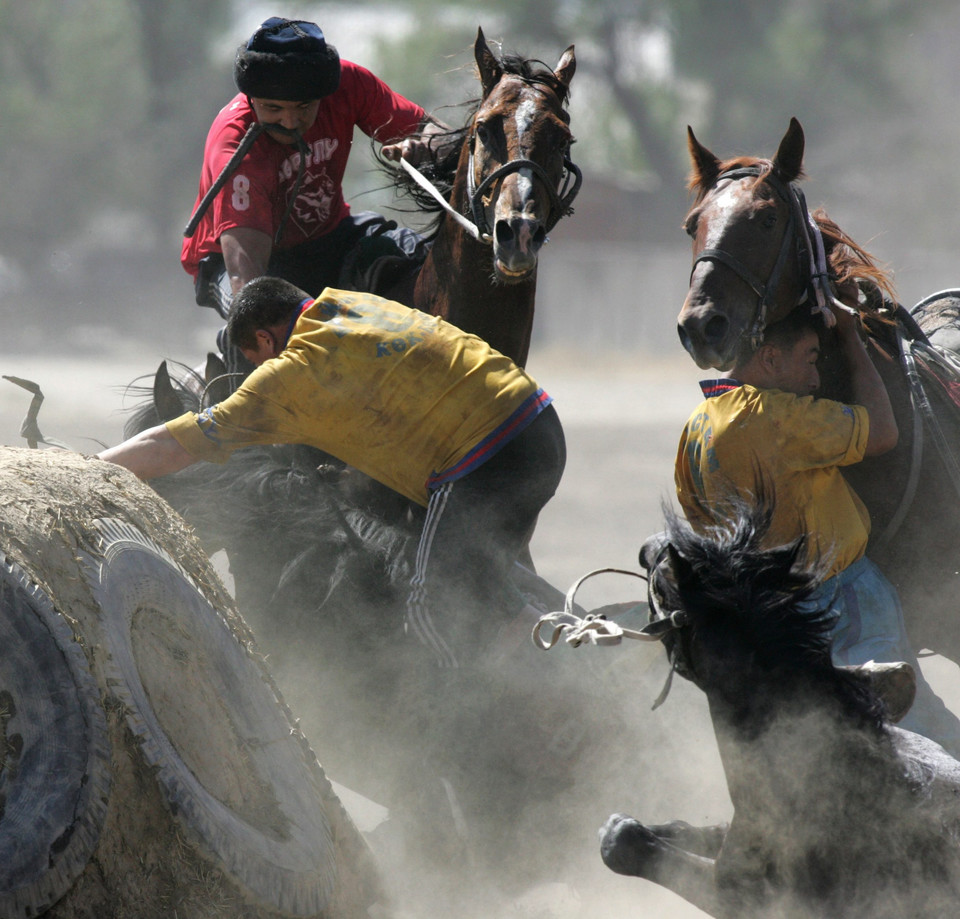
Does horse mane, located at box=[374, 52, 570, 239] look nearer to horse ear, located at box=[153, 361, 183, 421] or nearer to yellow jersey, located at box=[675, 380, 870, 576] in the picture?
horse ear, located at box=[153, 361, 183, 421]

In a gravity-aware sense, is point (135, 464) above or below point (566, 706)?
above

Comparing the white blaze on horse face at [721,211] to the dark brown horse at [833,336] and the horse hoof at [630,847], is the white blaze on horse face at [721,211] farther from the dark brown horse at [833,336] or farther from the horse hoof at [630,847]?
the horse hoof at [630,847]

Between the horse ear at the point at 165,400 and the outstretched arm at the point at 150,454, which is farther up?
the horse ear at the point at 165,400

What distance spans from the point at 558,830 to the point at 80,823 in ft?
5.37

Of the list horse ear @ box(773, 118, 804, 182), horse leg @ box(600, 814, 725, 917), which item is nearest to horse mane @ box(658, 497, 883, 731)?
horse leg @ box(600, 814, 725, 917)

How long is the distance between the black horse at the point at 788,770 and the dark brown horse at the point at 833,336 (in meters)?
0.80

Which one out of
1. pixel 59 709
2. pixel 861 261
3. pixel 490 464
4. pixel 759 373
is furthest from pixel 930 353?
pixel 59 709

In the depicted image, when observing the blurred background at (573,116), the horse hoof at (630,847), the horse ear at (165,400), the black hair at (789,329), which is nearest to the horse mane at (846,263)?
the black hair at (789,329)

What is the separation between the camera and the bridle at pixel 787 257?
10.7ft

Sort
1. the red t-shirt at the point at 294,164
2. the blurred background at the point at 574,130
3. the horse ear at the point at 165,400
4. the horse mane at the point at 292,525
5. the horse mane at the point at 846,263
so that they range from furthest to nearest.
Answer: the blurred background at the point at 574,130 → the red t-shirt at the point at 294,164 → the horse ear at the point at 165,400 → the horse mane at the point at 292,525 → the horse mane at the point at 846,263

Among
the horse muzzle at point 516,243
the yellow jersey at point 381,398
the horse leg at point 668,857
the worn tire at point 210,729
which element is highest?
the horse muzzle at point 516,243

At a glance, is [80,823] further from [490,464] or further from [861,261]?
[861,261]

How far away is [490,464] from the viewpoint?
11.2 ft

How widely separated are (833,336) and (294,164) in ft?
6.48
